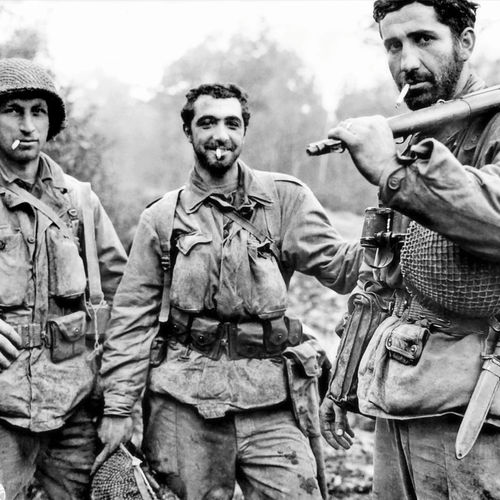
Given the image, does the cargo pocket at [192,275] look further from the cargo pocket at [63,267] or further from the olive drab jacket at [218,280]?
the cargo pocket at [63,267]

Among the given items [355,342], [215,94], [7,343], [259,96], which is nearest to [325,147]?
[355,342]

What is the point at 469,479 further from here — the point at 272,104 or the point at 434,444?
the point at 272,104

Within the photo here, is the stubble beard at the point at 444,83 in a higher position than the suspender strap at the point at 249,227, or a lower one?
higher

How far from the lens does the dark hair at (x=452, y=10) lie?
288 centimetres

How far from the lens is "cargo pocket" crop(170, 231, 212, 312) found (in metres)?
4.00

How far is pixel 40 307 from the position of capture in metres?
4.07

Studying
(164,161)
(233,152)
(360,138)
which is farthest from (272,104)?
(360,138)

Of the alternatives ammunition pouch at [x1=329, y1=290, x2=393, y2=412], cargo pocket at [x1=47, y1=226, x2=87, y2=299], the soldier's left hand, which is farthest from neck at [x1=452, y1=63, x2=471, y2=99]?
cargo pocket at [x1=47, y1=226, x2=87, y2=299]

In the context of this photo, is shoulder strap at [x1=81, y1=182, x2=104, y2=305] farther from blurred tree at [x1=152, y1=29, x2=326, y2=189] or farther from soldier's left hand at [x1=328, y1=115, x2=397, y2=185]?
blurred tree at [x1=152, y1=29, x2=326, y2=189]

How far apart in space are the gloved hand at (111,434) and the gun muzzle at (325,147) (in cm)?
239

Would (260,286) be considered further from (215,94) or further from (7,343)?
(7,343)

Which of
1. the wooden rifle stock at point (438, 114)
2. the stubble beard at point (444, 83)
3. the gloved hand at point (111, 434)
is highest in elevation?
the stubble beard at point (444, 83)

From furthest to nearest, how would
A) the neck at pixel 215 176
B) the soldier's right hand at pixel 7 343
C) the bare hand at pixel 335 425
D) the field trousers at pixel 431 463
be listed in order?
1. the neck at pixel 215 176
2. the soldier's right hand at pixel 7 343
3. the bare hand at pixel 335 425
4. the field trousers at pixel 431 463

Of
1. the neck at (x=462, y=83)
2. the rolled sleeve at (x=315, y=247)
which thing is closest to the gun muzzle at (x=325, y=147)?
the neck at (x=462, y=83)
